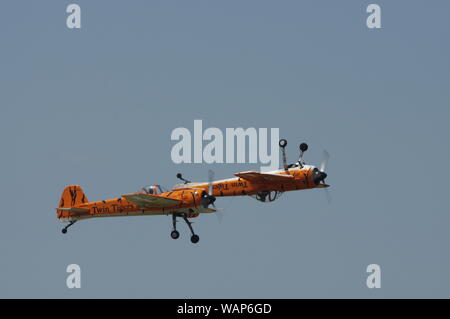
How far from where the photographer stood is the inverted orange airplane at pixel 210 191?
2901 inches

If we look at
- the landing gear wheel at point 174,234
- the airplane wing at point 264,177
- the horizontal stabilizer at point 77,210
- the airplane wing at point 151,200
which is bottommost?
the landing gear wheel at point 174,234

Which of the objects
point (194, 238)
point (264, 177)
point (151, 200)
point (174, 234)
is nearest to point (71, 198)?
point (151, 200)

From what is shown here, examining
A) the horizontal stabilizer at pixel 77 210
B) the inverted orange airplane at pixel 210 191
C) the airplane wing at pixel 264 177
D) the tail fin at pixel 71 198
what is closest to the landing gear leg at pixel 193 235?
the inverted orange airplane at pixel 210 191

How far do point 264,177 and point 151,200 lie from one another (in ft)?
21.1

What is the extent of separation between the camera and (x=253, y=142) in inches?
2950

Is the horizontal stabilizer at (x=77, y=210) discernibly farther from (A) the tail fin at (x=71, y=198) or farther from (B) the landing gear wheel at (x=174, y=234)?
(B) the landing gear wheel at (x=174, y=234)

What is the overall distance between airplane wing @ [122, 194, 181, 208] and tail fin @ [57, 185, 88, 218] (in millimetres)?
6539

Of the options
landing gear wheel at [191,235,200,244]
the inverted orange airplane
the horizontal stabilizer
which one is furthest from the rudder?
landing gear wheel at [191,235,200,244]

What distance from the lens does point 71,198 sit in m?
80.4
